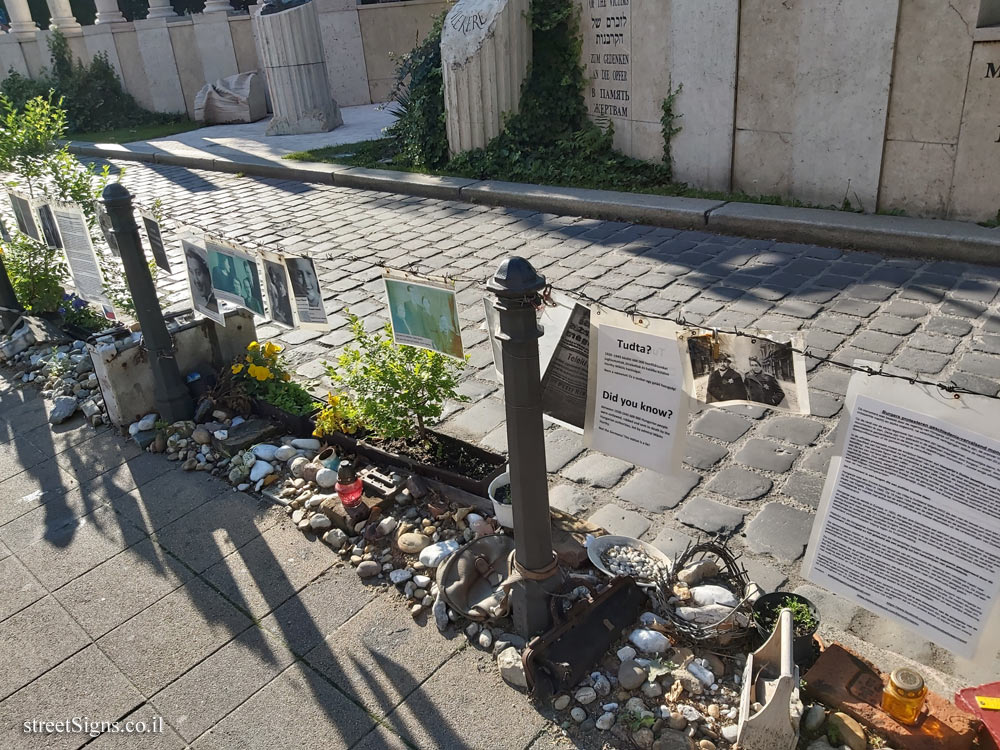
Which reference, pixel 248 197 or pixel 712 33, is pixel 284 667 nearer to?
pixel 712 33

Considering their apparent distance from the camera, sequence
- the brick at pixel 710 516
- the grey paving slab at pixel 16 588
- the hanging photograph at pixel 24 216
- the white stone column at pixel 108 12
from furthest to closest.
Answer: the white stone column at pixel 108 12 < the hanging photograph at pixel 24 216 < the brick at pixel 710 516 < the grey paving slab at pixel 16 588

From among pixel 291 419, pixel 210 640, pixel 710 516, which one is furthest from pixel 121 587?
pixel 710 516

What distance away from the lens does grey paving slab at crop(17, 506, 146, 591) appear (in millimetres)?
3676

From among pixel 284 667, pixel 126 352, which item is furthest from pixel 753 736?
pixel 126 352

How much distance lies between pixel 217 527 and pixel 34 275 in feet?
11.6

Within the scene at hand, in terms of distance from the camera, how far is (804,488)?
12.5ft

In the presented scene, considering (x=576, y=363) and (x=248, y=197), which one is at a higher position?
(x=576, y=363)

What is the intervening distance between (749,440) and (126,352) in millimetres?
3552

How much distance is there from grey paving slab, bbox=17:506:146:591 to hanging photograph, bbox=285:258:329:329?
1308 millimetres

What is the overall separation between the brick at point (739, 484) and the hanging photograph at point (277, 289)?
2.25 meters

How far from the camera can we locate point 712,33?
7.79 metres

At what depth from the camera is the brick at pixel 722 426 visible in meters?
4.32

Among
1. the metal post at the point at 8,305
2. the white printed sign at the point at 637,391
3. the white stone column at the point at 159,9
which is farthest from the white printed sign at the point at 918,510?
the white stone column at the point at 159,9

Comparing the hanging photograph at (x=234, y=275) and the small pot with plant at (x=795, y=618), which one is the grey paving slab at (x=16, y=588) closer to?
the hanging photograph at (x=234, y=275)
